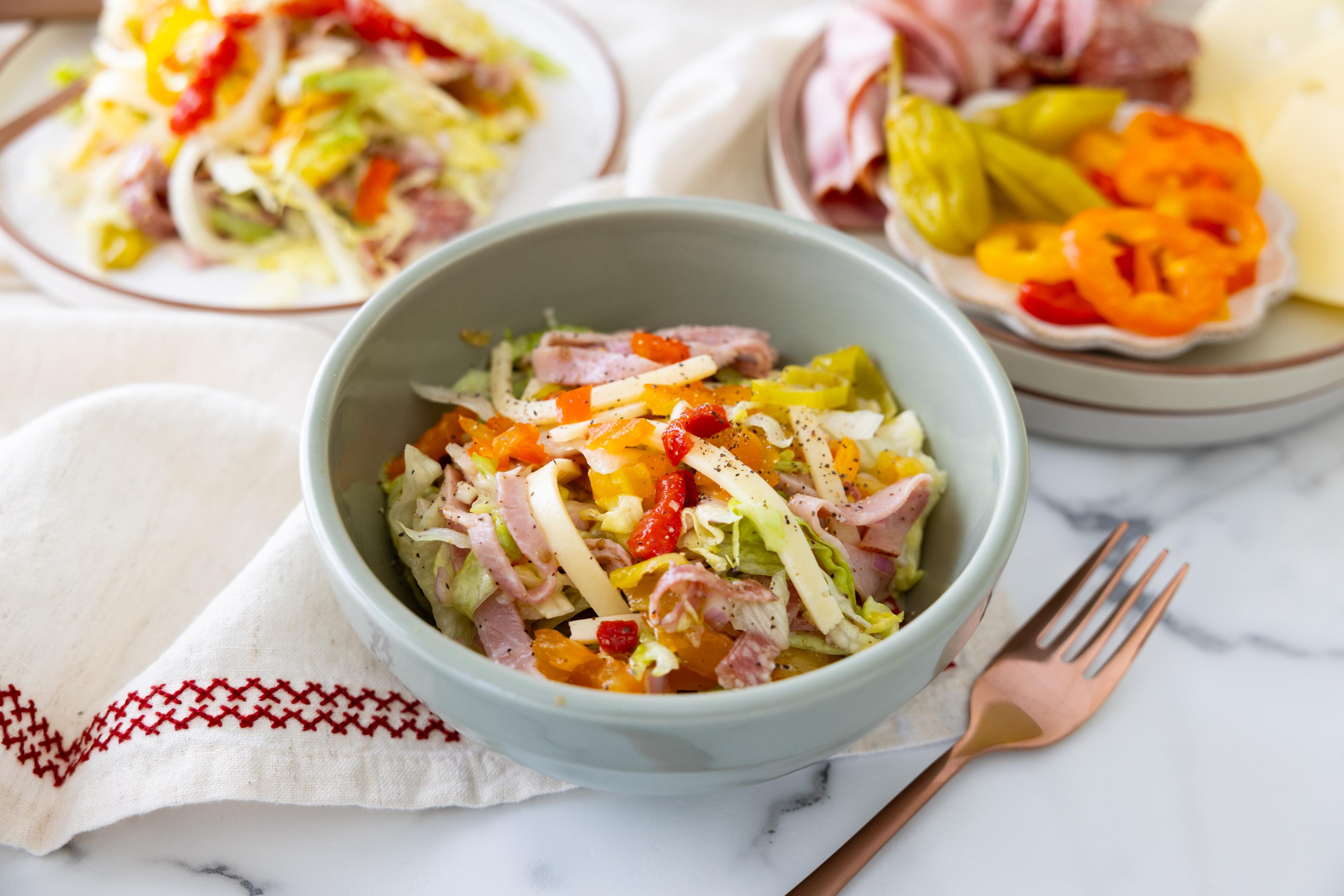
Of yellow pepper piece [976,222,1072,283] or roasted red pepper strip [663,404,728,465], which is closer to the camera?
roasted red pepper strip [663,404,728,465]

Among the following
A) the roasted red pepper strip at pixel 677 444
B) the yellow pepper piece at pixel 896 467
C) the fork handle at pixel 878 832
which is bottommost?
the fork handle at pixel 878 832

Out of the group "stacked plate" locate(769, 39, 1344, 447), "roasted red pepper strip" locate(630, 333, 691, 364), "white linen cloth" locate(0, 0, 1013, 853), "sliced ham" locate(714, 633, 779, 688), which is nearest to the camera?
"sliced ham" locate(714, 633, 779, 688)

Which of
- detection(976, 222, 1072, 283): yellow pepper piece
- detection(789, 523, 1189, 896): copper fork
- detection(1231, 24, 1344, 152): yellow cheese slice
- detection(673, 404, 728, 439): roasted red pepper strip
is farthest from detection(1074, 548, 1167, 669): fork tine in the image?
detection(1231, 24, 1344, 152): yellow cheese slice

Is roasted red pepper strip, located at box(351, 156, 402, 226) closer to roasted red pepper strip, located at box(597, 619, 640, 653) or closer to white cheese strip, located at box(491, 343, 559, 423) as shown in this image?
white cheese strip, located at box(491, 343, 559, 423)

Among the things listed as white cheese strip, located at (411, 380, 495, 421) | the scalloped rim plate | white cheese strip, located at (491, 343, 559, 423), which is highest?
the scalloped rim plate

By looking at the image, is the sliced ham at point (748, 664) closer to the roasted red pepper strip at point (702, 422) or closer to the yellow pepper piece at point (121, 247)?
the roasted red pepper strip at point (702, 422)

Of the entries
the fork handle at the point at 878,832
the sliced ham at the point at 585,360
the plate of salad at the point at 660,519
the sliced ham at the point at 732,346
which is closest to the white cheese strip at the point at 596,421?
the plate of salad at the point at 660,519
